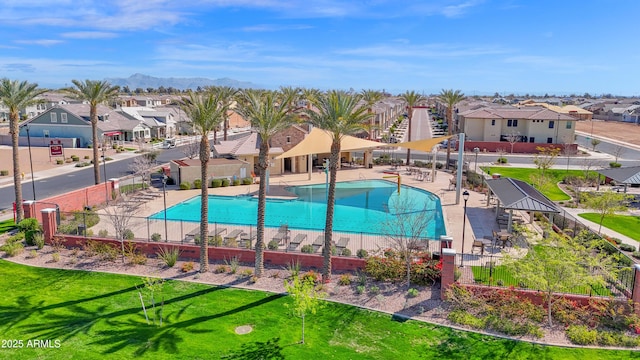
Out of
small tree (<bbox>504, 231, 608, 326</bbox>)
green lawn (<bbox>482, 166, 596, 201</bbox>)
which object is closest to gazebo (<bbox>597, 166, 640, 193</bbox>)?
green lawn (<bbox>482, 166, 596, 201</bbox>)

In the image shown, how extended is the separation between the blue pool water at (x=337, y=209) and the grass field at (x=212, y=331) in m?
10.4

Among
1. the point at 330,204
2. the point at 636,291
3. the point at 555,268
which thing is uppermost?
the point at 330,204

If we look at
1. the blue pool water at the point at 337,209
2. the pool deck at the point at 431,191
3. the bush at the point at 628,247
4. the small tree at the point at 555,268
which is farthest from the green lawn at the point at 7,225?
the bush at the point at 628,247

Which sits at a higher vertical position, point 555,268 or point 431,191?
point 555,268

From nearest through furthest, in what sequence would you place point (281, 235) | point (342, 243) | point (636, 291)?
point (636, 291) → point (342, 243) → point (281, 235)

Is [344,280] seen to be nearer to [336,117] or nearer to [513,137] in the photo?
[336,117]

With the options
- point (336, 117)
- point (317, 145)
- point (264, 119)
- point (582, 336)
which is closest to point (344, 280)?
point (336, 117)

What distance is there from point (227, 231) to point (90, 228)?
27.3 ft

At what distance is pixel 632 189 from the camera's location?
39.5 metres

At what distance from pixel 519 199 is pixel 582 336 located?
450 inches

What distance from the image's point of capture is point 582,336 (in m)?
16.2

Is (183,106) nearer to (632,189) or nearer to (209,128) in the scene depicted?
(209,128)

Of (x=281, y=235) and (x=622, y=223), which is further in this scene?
(x=622, y=223)

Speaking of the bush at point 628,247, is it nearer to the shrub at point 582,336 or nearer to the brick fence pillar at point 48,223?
the shrub at point 582,336
